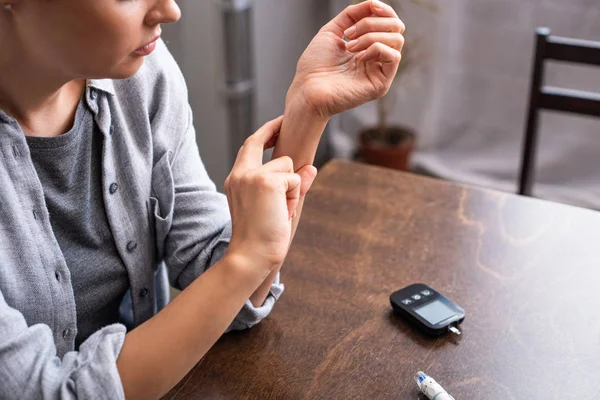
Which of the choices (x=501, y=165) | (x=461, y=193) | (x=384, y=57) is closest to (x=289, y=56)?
(x=501, y=165)

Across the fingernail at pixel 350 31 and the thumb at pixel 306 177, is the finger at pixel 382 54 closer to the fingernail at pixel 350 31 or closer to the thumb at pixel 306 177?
the fingernail at pixel 350 31

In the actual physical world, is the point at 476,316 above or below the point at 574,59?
below

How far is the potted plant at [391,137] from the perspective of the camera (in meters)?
2.74

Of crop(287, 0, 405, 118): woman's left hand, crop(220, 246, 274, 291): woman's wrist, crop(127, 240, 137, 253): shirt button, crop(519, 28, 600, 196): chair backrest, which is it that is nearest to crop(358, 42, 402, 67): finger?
crop(287, 0, 405, 118): woman's left hand

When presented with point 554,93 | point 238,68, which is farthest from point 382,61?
point 238,68

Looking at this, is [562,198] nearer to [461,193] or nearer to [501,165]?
[501,165]

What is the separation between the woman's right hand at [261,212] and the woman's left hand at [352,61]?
0.14 m

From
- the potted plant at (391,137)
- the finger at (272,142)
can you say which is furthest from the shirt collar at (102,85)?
the potted plant at (391,137)

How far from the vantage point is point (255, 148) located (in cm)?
96

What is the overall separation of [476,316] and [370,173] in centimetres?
43

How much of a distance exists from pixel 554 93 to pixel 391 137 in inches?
50.2

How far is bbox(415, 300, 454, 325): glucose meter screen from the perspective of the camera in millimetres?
982

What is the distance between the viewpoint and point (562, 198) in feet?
9.05

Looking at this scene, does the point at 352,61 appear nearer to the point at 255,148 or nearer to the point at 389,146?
the point at 255,148
